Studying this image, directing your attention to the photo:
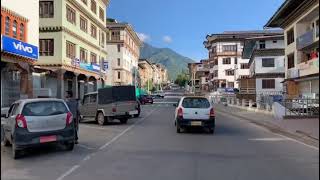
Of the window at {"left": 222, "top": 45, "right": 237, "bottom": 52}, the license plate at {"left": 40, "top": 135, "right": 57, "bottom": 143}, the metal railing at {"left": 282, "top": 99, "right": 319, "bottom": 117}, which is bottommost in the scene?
the license plate at {"left": 40, "top": 135, "right": 57, "bottom": 143}

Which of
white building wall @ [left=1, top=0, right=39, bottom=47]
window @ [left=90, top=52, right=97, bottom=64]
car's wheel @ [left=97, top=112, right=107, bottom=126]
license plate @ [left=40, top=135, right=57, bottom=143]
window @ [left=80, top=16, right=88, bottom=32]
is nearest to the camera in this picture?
license plate @ [left=40, top=135, right=57, bottom=143]

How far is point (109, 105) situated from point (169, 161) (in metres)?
15.3

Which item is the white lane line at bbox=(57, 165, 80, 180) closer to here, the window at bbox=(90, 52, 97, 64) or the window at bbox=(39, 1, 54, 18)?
the window at bbox=(39, 1, 54, 18)

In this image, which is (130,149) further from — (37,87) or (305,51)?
(305,51)

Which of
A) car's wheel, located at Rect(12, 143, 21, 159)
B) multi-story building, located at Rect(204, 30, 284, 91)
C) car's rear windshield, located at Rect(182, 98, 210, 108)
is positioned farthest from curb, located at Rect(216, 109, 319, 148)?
multi-story building, located at Rect(204, 30, 284, 91)

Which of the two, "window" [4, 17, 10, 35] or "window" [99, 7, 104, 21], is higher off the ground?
"window" [99, 7, 104, 21]

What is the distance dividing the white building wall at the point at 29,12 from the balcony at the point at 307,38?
2205 centimetres

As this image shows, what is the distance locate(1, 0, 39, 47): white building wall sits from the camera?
Result: 1288 inches

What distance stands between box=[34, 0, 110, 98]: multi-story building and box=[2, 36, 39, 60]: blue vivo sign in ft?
21.0

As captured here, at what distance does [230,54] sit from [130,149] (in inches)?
3950

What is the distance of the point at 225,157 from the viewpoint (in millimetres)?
12180

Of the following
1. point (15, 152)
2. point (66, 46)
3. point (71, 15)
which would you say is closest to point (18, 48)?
point (66, 46)

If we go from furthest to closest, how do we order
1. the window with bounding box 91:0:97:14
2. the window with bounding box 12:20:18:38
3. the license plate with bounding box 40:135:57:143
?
the window with bounding box 91:0:97:14
the window with bounding box 12:20:18:38
the license plate with bounding box 40:135:57:143

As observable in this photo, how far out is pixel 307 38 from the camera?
3922 cm
